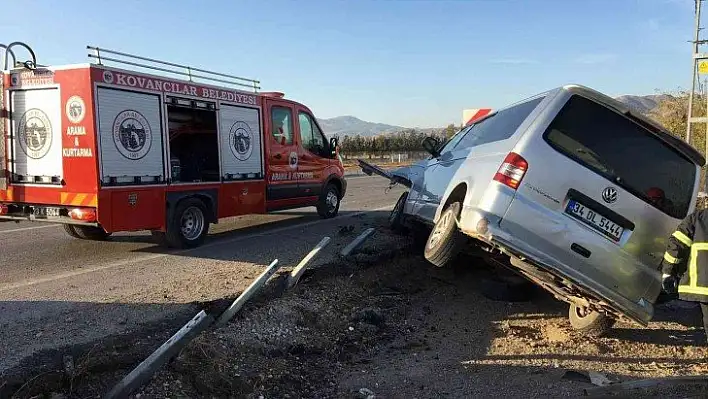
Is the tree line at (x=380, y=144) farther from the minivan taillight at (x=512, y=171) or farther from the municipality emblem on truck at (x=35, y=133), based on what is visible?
the minivan taillight at (x=512, y=171)

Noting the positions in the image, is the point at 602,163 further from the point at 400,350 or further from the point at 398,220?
the point at 398,220

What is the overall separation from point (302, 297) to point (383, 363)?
1.39 metres

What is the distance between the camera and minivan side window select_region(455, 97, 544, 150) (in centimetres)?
475

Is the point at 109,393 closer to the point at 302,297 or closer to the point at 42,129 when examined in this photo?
the point at 302,297

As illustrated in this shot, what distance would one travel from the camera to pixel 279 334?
471 cm

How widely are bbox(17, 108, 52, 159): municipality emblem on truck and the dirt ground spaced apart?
439 centimetres

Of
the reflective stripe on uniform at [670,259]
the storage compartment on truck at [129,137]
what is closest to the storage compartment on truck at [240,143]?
the storage compartment on truck at [129,137]

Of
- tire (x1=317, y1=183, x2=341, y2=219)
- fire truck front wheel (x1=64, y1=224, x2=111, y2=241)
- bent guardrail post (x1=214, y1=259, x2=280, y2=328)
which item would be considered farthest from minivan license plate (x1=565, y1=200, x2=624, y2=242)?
tire (x1=317, y1=183, x2=341, y2=219)

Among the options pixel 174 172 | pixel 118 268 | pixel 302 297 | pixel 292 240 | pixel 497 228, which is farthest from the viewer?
pixel 292 240

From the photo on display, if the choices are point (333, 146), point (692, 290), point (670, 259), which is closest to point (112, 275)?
point (670, 259)

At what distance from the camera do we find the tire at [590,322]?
16.3ft

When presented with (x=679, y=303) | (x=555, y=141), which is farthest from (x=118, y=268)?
(x=679, y=303)

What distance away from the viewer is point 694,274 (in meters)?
3.74

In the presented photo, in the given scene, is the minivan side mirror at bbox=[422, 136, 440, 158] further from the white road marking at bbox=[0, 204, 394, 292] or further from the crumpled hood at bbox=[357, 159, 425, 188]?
the white road marking at bbox=[0, 204, 394, 292]
